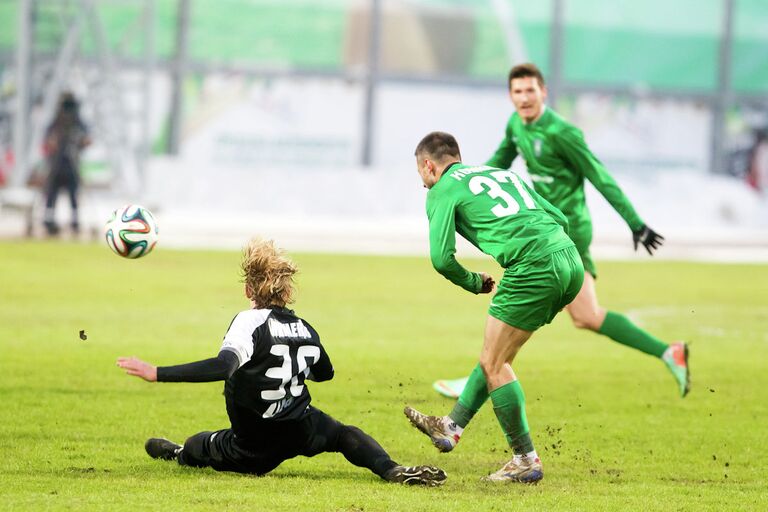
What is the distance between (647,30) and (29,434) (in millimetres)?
36365

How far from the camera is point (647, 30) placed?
41.8 m

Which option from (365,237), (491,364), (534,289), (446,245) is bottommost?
(365,237)

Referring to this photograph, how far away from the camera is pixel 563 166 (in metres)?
9.73

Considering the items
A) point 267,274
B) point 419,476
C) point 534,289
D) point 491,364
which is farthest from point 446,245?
point 419,476

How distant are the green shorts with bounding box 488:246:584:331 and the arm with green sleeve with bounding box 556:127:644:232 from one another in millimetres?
2247

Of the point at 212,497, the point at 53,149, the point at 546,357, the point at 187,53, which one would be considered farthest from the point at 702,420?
the point at 187,53

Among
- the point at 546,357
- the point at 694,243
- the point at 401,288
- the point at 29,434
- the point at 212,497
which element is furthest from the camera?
the point at 694,243

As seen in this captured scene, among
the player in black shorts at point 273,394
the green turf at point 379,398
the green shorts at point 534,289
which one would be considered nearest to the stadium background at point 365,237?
the green turf at point 379,398

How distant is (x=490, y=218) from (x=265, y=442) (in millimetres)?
1669

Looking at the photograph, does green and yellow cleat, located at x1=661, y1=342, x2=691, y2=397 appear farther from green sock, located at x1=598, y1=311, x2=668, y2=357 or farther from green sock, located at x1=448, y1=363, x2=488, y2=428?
green sock, located at x1=448, y1=363, x2=488, y2=428

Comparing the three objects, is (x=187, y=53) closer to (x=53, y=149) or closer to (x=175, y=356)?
(x=53, y=149)

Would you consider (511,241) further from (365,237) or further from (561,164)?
(365,237)

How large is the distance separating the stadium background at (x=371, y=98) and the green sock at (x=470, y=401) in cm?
2243

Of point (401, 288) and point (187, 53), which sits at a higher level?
point (187, 53)
